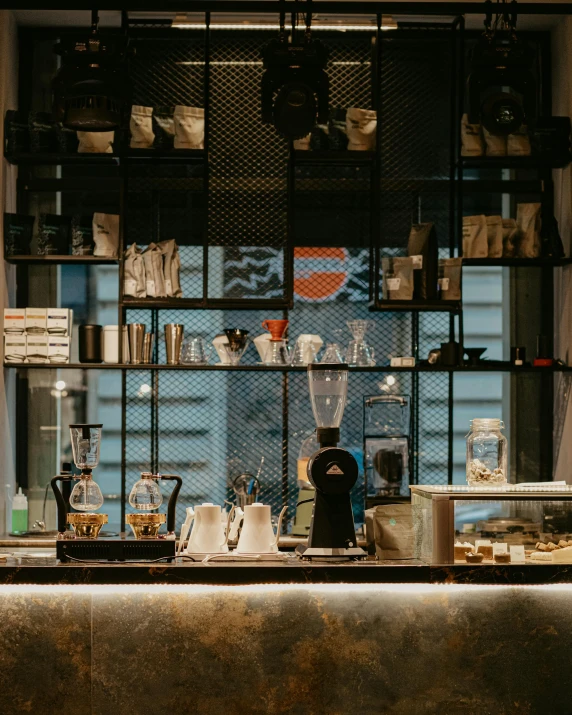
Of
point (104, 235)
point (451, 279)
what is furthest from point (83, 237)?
point (451, 279)

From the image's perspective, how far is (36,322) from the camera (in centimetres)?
480

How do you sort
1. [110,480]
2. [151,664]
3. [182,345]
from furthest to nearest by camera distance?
[110,480] < [182,345] < [151,664]

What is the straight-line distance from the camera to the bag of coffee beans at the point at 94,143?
4859 millimetres

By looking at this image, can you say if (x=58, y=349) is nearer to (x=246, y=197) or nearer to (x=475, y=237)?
(x=246, y=197)

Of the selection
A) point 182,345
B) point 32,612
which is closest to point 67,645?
point 32,612

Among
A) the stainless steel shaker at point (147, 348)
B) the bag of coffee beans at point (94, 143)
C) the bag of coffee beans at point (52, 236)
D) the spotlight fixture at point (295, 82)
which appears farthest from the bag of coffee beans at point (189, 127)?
the stainless steel shaker at point (147, 348)

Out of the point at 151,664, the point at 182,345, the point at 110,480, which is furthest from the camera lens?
the point at 110,480

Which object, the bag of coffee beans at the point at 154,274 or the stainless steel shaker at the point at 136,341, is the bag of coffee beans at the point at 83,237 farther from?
the stainless steel shaker at the point at 136,341

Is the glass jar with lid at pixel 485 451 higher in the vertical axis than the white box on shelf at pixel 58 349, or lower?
lower

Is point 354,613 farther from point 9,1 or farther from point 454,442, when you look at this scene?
point 9,1

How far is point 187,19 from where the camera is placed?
4.98m

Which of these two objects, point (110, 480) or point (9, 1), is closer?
point (9, 1)

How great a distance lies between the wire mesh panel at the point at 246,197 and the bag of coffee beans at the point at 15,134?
3.20 ft

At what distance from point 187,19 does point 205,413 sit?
2135 millimetres
